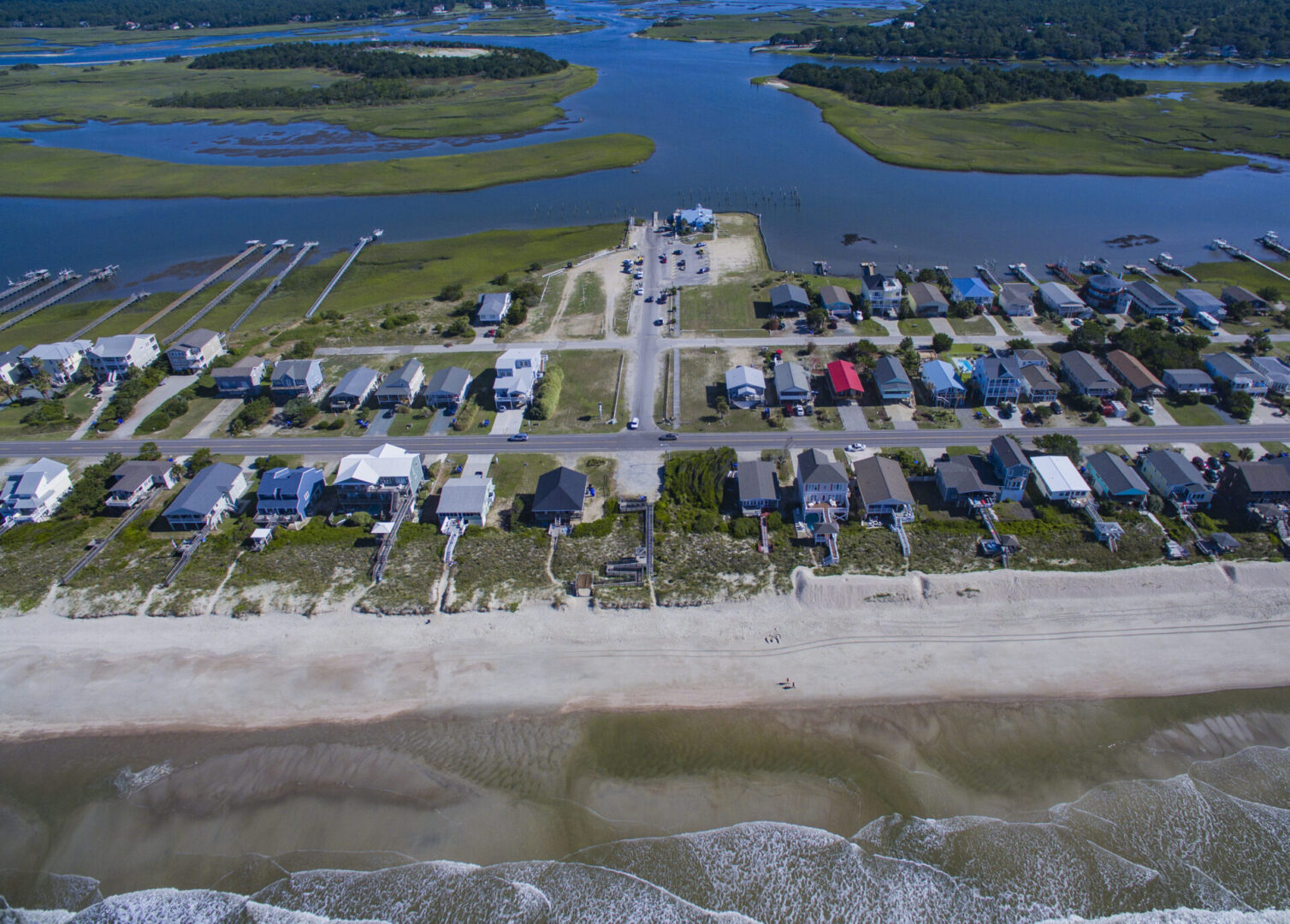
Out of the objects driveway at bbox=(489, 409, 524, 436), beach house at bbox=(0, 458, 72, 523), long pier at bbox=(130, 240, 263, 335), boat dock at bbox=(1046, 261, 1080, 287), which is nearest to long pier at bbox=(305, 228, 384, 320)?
long pier at bbox=(130, 240, 263, 335)

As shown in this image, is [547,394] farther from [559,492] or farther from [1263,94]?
[1263,94]

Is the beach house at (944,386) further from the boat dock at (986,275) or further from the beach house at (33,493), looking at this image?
the beach house at (33,493)

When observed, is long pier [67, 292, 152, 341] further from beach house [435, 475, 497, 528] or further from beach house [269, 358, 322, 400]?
beach house [435, 475, 497, 528]

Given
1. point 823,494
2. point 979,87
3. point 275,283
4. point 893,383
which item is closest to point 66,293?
point 275,283

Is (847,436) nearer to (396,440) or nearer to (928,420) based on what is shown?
(928,420)

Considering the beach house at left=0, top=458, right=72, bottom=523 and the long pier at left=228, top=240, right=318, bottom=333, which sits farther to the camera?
the long pier at left=228, top=240, right=318, bottom=333

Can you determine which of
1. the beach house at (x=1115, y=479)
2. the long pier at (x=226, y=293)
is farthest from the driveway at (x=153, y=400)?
the beach house at (x=1115, y=479)
